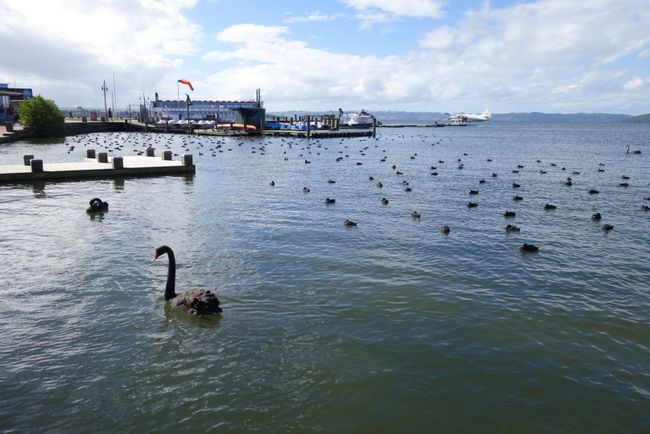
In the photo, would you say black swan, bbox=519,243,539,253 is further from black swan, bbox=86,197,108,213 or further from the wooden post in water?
the wooden post in water

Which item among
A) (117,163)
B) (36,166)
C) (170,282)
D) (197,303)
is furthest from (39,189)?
(197,303)

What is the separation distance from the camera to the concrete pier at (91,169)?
3606cm

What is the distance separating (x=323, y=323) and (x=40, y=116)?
9364cm

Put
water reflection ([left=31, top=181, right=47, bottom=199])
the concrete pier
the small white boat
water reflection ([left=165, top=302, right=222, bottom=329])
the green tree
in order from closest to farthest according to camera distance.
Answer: water reflection ([left=165, top=302, right=222, bottom=329]), water reflection ([left=31, top=181, right=47, bottom=199]), the concrete pier, the green tree, the small white boat

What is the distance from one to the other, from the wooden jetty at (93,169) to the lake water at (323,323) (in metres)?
8.01

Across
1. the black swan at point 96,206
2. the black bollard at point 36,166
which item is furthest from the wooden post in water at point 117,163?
the black swan at point 96,206

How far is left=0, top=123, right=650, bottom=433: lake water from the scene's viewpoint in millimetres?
10008

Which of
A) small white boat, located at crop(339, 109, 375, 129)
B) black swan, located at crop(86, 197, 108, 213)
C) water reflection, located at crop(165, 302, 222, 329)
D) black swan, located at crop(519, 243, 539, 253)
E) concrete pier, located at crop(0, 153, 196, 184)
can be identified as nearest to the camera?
water reflection, located at crop(165, 302, 222, 329)

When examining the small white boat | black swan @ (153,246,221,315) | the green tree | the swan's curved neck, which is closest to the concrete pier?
the swan's curved neck

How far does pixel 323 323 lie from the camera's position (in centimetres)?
1385

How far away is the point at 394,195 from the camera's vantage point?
36.1m

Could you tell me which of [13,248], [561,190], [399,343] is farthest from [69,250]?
[561,190]

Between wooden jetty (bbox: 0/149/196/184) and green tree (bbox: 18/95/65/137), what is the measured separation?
51.1m

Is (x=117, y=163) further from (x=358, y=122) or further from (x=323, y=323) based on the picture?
(x=358, y=122)
